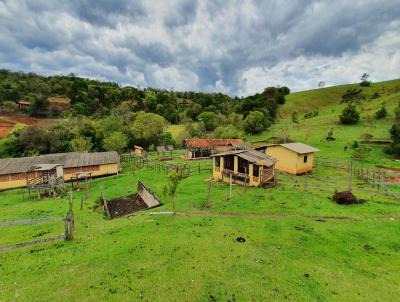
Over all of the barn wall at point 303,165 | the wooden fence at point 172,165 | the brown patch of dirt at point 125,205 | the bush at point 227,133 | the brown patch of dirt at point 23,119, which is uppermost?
the brown patch of dirt at point 23,119

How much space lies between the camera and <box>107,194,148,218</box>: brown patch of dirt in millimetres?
19125

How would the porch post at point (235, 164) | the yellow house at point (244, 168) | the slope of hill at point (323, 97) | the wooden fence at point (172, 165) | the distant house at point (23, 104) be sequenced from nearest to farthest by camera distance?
the yellow house at point (244, 168) → the porch post at point (235, 164) → the wooden fence at point (172, 165) → the distant house at point (23, 104) → the slope of hill at point (323, 97)

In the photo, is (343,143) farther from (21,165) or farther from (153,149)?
(21,165)

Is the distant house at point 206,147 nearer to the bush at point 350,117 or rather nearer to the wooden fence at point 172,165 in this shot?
the wooden fence at point 172,165

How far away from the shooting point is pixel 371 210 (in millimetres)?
15305

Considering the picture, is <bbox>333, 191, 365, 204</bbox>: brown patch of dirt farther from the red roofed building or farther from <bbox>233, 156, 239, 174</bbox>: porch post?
the red roofed building

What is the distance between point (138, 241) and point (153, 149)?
48605 millimetres

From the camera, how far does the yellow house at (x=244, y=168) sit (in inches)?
882

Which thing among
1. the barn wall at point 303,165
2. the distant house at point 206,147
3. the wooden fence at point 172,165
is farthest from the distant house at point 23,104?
the barn wall at point 303,165

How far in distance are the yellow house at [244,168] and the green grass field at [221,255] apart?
4507 mm

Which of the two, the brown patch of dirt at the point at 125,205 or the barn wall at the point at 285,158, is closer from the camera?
the brown patch of dirt at the point at 125,205

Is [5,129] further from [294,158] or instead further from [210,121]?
[294,158]

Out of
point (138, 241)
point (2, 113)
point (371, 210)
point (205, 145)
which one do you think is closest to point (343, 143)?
point (205, 145)

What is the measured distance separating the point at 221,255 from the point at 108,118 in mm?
57679
